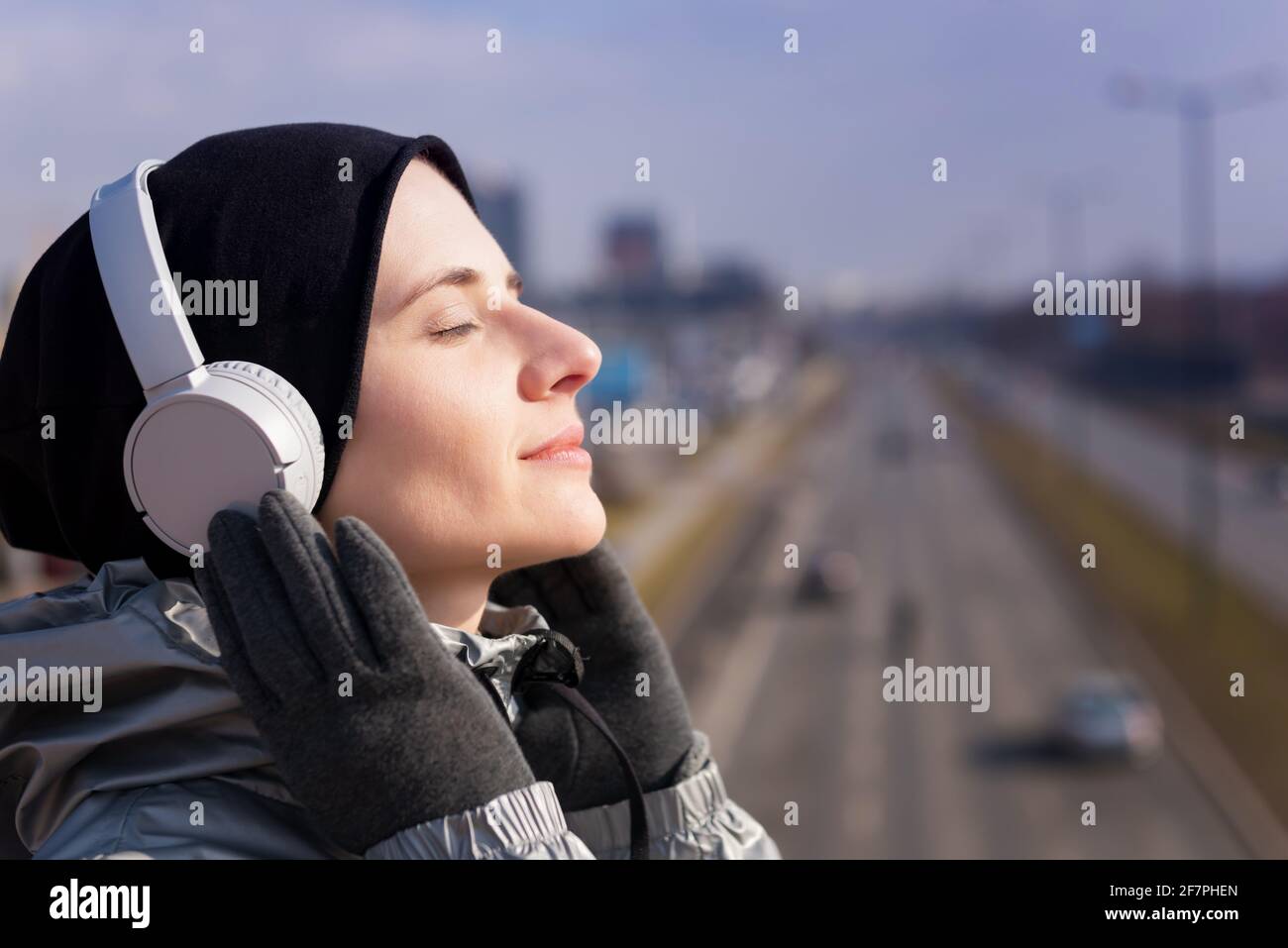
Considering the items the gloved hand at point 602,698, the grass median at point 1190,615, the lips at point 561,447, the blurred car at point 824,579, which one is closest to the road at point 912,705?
the blurred car at point 824,579

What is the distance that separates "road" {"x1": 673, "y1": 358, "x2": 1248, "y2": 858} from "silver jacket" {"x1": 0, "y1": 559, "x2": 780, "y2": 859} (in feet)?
30.4

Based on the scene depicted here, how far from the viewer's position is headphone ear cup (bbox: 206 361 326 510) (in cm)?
187

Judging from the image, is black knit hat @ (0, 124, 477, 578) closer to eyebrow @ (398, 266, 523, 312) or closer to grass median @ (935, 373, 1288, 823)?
eyebrow @ (398, 266, 523, 312)

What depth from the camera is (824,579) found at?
41.8 metres

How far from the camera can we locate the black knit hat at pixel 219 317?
1916 millimetres

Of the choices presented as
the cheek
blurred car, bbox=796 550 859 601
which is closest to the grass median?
blurred car, bbox=796 550 859 601

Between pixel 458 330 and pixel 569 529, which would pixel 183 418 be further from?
pixel 569 529

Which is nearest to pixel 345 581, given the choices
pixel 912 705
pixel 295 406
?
pixel 295 406

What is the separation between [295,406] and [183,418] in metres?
0.15

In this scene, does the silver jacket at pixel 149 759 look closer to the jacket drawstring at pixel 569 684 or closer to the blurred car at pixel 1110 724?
the jacket drawstring at pixel 569 684

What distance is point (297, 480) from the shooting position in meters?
1.87

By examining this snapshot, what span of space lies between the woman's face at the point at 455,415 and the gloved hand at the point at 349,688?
23 cm

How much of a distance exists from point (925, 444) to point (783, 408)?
1099 inches

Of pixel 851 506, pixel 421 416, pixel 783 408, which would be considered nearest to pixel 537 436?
pixel 421 416
